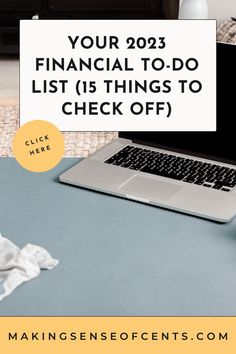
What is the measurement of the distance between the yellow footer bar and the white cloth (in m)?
0.09

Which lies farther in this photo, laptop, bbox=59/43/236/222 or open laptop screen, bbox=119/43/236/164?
open laptop screen, bbox=119/43/236/164

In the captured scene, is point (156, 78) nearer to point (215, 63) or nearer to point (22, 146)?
point (215, 63)

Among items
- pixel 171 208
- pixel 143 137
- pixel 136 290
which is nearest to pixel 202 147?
pixel 143 137

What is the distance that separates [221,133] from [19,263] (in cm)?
62

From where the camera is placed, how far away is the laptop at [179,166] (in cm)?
154

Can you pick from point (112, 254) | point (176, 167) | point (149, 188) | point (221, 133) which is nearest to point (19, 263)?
point (112, 254)

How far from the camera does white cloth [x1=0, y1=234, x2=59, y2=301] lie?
4.14ft

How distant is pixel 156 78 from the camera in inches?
68.2

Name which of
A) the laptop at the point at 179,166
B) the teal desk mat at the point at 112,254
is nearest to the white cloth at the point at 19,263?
the teal desk mat at the point at 112,254

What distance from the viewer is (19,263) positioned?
1297mm

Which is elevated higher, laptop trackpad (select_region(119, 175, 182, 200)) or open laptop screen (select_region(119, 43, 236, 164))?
open laptop screen (select_region(119, 43, 236, 164))

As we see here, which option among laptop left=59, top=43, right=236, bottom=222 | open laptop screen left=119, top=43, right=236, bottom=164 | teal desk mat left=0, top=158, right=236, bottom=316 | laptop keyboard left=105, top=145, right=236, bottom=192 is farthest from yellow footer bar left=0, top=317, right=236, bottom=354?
open laptop screen left=119, top=43, right=236, bottom=164

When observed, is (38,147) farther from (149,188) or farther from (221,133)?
(221,133)

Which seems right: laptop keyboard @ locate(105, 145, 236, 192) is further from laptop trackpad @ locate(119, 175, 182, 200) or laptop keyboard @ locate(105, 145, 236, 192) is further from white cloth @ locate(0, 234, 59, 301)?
white cloth @ locate(0, 234, 59, 301)
